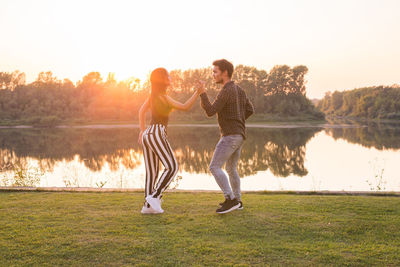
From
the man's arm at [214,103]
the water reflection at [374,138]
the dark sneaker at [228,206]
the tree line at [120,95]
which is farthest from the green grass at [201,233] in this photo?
the tree line at [120,95]

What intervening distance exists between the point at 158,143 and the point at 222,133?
39.4 inches

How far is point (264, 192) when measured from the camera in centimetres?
673

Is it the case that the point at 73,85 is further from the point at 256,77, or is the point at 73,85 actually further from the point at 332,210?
the point at 332,210

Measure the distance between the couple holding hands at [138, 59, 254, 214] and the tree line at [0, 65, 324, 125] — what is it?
57.1 meters

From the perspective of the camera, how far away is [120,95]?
73938 mm

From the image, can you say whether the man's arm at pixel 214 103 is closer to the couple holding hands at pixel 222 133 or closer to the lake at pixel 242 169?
the couple holding hands at pixel 222 133

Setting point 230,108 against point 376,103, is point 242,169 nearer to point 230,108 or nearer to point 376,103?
point 230,108

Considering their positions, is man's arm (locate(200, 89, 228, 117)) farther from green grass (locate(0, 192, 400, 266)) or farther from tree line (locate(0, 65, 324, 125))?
tree line (locate(0, 65, 324, 125))

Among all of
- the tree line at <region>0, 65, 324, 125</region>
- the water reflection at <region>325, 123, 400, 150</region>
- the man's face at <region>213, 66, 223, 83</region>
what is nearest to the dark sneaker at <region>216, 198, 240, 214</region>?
the man's face at <region>213, 66, 223, 83</region>

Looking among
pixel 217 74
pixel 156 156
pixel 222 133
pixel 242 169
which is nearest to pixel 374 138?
pixel 242 169

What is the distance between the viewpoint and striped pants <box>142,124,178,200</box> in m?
4.81

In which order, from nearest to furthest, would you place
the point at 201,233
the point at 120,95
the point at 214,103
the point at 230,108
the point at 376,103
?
the point at 201,233
the point at 214,103
the point at 230,108
the point at 120,95
the point at 376,103

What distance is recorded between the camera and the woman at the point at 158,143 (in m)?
4.83

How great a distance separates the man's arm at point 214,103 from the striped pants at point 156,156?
2.65 feet
